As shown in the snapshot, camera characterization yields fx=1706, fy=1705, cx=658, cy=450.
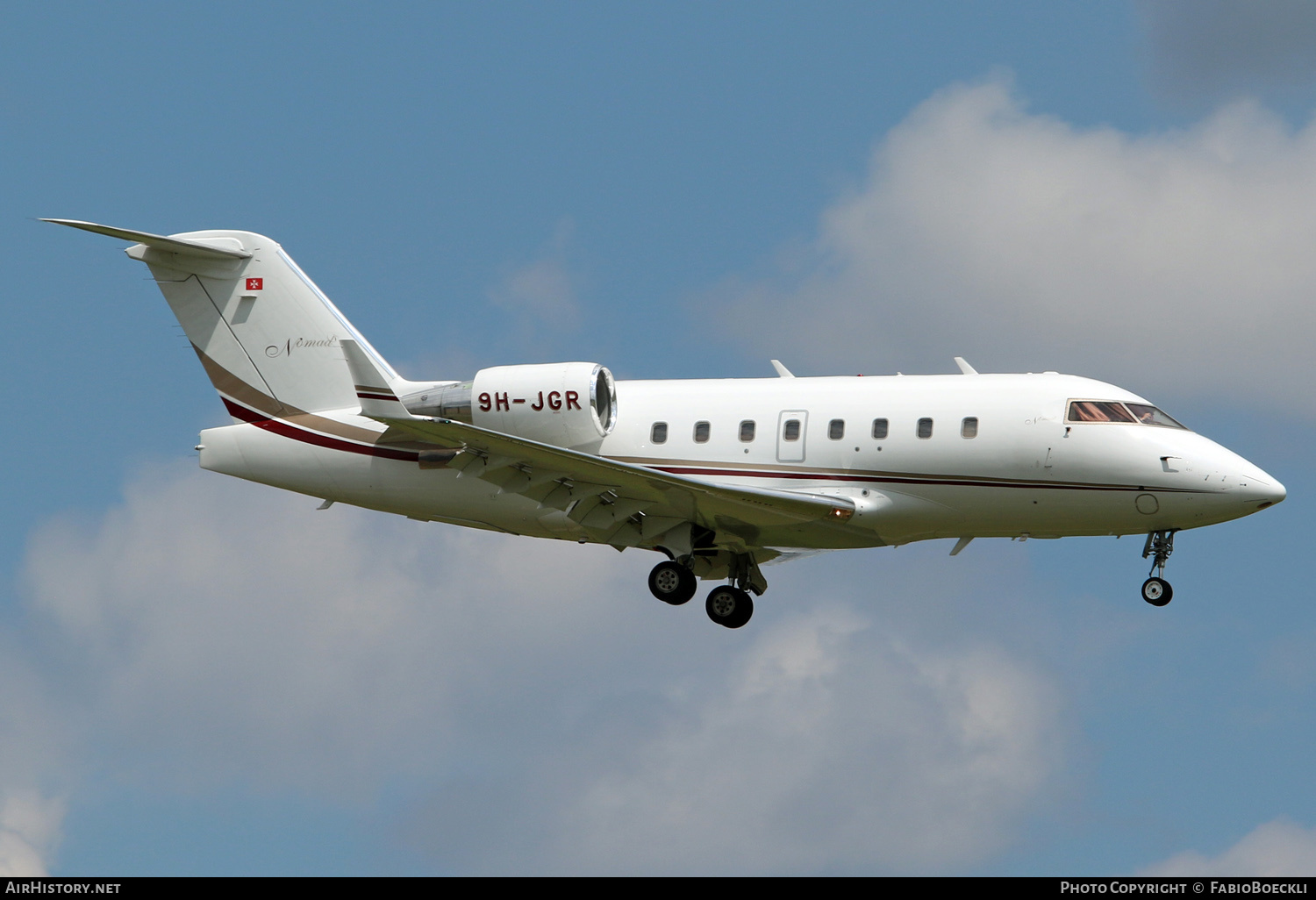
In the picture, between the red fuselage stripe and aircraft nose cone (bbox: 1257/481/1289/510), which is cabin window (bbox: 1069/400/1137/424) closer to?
aircraft nose cone (bbox: 1257/481/1289/510)

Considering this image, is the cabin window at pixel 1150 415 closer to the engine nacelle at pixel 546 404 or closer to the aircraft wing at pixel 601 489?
the aircraft wing at pixel 601 489

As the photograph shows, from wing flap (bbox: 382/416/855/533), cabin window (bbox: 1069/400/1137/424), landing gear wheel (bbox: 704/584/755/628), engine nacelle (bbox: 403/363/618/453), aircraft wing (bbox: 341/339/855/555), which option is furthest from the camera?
landing gear wheel (bbox: 704/584/755/628)

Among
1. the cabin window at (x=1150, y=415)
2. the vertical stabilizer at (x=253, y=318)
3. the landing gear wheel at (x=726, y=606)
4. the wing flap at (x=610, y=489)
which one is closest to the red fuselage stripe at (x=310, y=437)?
the vertical stabilizer at (x=253, y=318)

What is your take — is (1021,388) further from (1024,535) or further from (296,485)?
(296,485)

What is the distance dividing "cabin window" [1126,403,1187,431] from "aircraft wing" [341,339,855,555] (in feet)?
15.3

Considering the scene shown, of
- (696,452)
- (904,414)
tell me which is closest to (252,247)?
(696,452)

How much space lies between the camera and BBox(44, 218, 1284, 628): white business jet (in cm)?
2589

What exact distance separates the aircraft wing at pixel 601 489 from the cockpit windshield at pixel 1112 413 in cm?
378

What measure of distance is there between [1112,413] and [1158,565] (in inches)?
97.4

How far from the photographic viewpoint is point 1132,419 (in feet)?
86.0

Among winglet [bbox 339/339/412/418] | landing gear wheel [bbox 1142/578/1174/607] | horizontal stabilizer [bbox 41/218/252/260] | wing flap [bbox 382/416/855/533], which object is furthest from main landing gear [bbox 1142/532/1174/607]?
horizontal stabilizer [bbox 41/218/252/260]

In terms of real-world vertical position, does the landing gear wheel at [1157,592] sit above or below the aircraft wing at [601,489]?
below

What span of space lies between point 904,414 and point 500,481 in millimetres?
6406

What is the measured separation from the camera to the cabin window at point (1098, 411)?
26.1 metres
